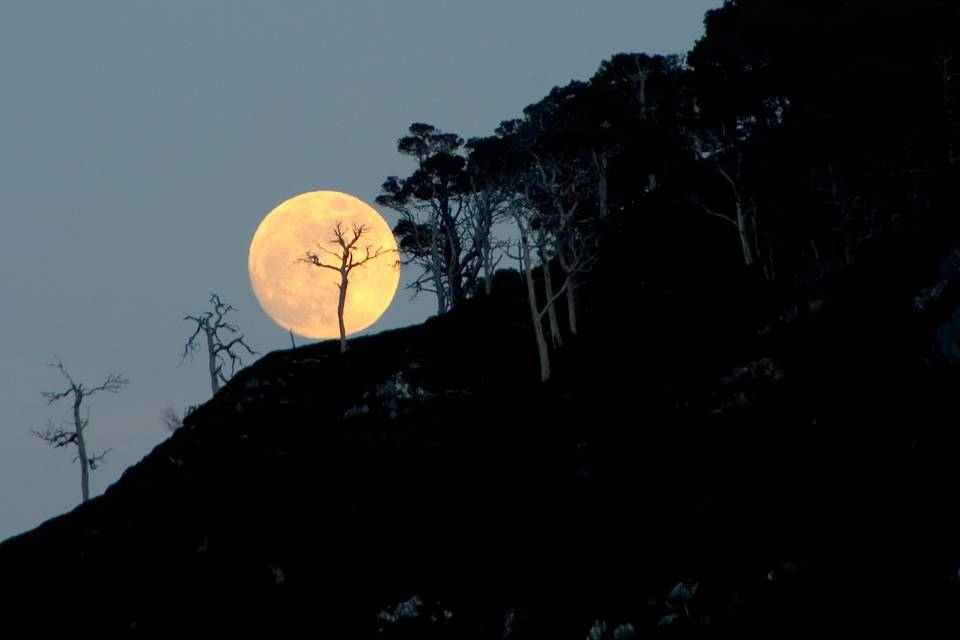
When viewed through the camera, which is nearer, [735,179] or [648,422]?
[648,422]

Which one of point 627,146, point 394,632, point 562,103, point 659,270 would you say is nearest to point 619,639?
point 394,632

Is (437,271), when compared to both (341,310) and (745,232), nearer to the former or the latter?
(341,310)

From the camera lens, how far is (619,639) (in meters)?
27.1

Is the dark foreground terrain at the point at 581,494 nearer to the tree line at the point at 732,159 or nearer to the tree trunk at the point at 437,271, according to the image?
the tree line at the point at 732,159

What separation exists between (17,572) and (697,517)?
30340 millimetres

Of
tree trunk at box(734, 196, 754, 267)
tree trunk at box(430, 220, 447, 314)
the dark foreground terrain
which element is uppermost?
tree trunk at box(430, 220, 447, 314)

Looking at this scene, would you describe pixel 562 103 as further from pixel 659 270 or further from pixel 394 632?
pixel 394 632

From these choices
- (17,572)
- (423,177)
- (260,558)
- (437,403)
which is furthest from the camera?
(423,177)

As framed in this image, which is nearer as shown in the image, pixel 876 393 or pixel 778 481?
pixel 778 481

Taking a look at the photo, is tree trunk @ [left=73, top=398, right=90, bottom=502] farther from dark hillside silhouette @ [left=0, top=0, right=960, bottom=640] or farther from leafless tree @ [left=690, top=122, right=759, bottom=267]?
leafless tree @ [left=690, top=122, right=759, bottom=267]

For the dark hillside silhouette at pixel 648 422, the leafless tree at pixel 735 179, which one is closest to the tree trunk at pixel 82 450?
the dark hillside silhouette at pixel 648 422

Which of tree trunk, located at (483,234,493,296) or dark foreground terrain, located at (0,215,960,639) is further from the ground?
tree trunk, located at (483,234,493,296)

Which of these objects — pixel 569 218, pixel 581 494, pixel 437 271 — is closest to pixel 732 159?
pixel 569 218

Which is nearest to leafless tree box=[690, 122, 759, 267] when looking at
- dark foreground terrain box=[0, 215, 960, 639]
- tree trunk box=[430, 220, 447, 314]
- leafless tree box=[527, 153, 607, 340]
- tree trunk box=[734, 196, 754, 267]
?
tree trunk box=[734, 196, 754, 267]
